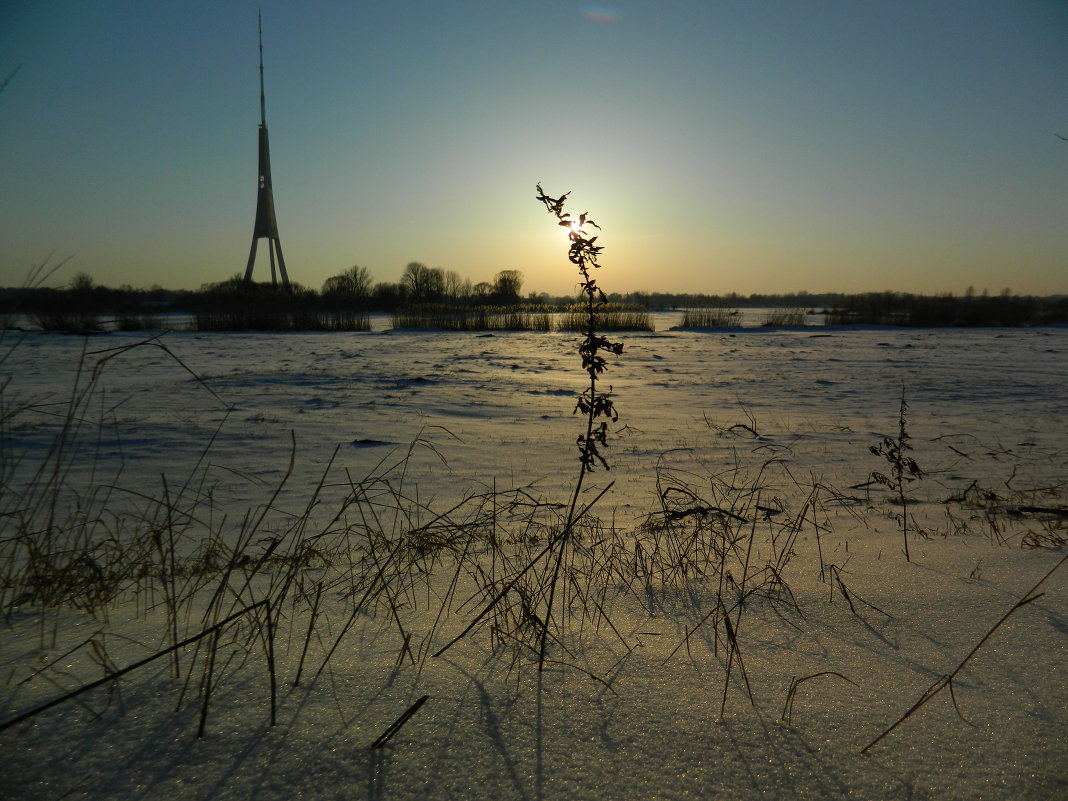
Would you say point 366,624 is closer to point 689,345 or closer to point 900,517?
point 900,517

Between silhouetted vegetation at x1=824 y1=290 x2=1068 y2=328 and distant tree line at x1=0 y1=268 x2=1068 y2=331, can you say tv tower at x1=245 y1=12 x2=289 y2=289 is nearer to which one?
distant tree line at x1=0 y1=268 x2=1068 y2=331

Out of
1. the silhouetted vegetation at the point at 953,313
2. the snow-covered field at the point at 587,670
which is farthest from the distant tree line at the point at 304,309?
the snow-covered field at the point at 587,670

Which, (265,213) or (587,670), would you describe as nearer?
(587,670)

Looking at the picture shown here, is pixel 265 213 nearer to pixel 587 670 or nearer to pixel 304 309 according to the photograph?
pixel 304 309

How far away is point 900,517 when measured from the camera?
10.1 ft

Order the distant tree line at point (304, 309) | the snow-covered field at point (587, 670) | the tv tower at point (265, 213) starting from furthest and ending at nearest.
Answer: the tv tower at point (265, 213), the distant tree line at point (304, 309), the snow-covered field at point (587, 670)

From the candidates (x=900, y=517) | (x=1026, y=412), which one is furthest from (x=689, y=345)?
(x=900, y=517)

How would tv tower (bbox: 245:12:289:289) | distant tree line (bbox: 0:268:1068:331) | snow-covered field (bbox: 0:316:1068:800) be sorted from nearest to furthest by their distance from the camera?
snow-covered field (bbox: 0:316:1068:800) → distant tree line (bbox: 0:268:1068:331) → tv tower (bbox: 245:12:289:289)

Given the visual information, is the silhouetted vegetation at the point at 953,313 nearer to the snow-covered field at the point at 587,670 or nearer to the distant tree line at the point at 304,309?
the distant tree line at the point at 304,309

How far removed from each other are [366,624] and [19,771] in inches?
27.7

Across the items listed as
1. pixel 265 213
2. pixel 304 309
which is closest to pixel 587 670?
pixel 304 309

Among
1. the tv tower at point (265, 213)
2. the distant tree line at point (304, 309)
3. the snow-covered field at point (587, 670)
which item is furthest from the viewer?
the tv tower at point (265, 213)

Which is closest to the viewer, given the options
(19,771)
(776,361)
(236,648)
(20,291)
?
(19,771)

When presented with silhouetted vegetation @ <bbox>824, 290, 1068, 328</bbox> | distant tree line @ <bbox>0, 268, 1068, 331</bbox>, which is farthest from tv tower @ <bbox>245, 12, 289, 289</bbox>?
silhouetted vegetation @ <bbox>824, 290, 1068, 328</bbox>
